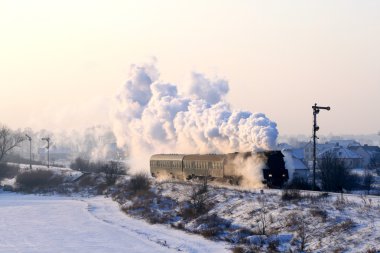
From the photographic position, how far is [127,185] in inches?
2574

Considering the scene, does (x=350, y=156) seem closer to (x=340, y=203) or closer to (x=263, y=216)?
(x=263, y=216)

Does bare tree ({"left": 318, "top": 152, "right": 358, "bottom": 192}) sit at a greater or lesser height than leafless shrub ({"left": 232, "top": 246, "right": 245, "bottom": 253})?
greater

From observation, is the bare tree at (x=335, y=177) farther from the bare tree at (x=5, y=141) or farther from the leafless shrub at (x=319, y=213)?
the bare tree at (x=5, y=141)

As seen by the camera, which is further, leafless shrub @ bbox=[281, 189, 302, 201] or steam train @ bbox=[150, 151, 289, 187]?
steam train @ bbox=[150, 151, 289, 187]

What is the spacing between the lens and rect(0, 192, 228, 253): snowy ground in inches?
1228

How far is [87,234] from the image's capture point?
37156mm

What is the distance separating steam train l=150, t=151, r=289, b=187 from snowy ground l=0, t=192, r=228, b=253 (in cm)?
866

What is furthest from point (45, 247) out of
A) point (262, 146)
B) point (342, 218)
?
point (262, 146)

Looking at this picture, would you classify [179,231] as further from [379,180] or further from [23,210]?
[379,180]

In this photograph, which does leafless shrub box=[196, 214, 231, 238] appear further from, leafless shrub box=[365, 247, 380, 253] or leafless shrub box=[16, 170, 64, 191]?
leafless shrub box=[16, 170, 64, 191]

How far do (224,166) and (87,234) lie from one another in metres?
14.3

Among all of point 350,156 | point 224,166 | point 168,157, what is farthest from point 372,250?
point 350,156

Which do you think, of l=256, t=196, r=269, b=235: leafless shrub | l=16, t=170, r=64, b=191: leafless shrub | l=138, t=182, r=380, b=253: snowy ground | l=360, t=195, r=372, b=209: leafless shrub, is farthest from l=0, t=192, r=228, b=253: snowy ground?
l=16, t=170, r=64, b=191: leafless shrub

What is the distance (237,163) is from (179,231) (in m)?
9.68
